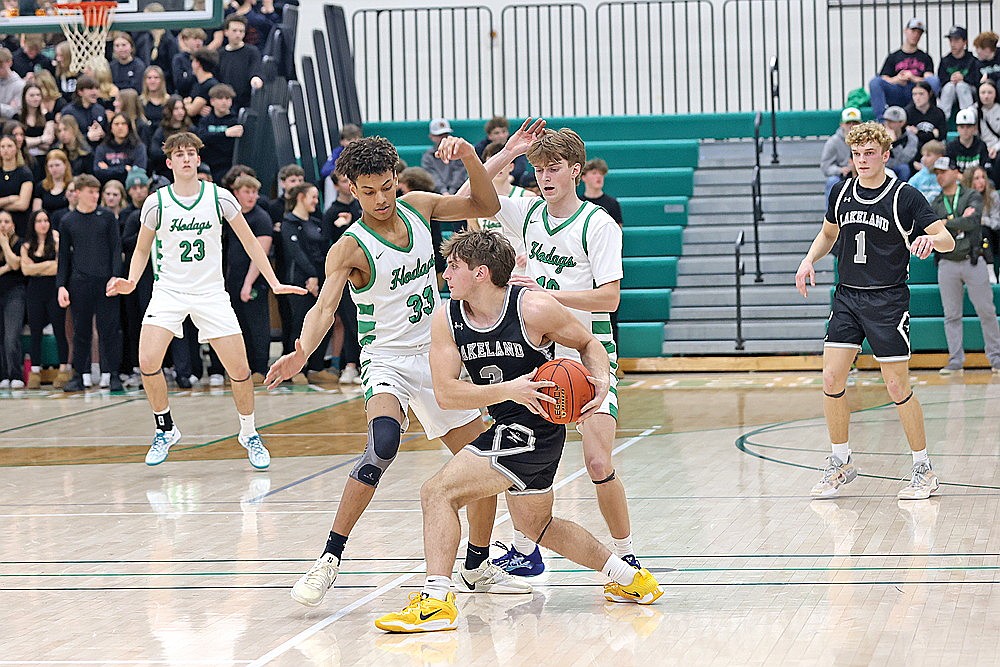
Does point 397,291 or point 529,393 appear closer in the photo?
point 529,393

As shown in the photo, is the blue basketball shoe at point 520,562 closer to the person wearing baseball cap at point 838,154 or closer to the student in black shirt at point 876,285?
the student in black shirt at point 876,285

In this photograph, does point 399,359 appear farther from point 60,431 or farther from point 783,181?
point 783,181

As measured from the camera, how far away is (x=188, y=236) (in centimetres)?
978

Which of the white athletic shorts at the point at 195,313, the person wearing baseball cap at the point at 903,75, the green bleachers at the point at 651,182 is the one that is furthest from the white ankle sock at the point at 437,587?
the person wearing baseball cap at the point at 903,75

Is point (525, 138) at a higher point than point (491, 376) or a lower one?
higher

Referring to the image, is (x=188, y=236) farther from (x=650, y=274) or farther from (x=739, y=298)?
(x=650, y=274)

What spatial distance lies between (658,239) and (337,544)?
11685mm

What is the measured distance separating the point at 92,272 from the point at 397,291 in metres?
9.29

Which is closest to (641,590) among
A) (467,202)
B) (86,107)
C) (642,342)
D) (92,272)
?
(467,202)

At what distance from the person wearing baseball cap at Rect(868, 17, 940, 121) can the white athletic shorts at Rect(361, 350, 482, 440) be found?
12090mm

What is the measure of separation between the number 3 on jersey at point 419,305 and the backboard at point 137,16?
7.20m

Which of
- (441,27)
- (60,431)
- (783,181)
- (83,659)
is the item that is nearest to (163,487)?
(60,431)

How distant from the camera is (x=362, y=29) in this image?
2075cm

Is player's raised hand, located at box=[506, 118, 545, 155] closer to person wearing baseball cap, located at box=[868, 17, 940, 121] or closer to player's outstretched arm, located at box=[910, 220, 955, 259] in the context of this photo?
player's outstretched arm, located at box=[910, 220, 955, 259]
